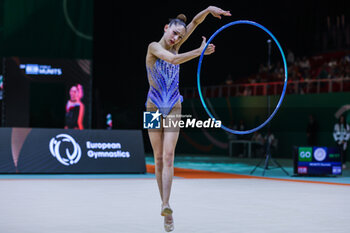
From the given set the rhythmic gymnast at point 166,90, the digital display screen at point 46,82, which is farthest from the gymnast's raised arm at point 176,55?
the digital display screen at point 46,82

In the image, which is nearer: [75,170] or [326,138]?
[75,170]

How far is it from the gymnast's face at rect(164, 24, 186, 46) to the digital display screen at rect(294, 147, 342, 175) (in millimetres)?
9705

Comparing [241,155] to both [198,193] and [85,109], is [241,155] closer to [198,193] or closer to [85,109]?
[85,109]

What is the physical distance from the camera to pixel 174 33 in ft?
21.6

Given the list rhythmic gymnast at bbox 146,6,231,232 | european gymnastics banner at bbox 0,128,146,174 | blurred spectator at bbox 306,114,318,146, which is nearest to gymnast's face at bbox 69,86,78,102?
european gymnastics banner at bbox 0,128,146,174

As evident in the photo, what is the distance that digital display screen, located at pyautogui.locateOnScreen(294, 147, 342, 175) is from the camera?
1573 centimetres

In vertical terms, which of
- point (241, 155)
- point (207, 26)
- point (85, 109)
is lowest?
point (241, 155)


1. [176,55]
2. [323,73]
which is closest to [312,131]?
[323,73]

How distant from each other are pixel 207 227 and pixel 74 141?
28.5 feet

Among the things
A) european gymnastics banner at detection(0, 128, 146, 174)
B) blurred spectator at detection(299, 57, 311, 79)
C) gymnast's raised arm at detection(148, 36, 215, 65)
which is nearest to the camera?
gymnast's raised arm at detection(148, 36, 215, 65)

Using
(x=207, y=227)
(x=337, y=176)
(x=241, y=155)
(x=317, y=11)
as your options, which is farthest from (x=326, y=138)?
(x=207, y=227)

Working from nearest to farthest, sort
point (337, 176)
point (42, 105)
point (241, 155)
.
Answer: point (337, 176) → point (42, 105) → point (241, 155)

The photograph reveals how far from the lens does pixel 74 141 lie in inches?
586

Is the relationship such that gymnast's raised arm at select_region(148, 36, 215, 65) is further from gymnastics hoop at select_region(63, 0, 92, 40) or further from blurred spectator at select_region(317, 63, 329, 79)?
blurred spectator at select_region(317, 63, 329, 79)
